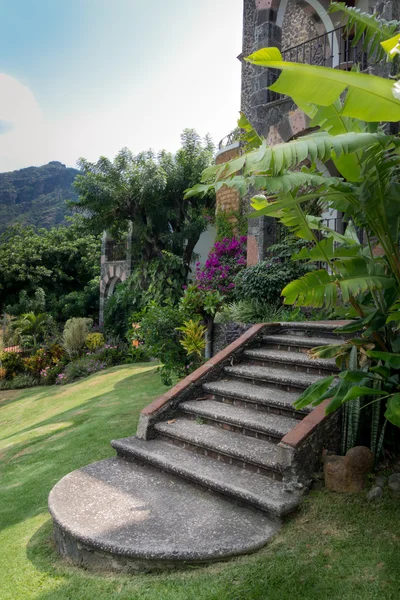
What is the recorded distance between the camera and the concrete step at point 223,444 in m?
3.77

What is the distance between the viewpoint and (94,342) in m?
16.1

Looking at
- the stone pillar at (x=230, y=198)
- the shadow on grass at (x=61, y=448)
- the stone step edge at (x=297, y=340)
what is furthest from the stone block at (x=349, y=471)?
the stone pillar at (x=230, y=198)

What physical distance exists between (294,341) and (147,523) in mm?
2957

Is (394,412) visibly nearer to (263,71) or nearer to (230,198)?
(263,71)

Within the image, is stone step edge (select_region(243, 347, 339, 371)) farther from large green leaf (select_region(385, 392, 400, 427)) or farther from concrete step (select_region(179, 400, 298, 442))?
large green leaf (select_region(385, 392, 400, 427))

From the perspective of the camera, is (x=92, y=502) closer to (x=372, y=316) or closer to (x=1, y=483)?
(x=1, y=483)

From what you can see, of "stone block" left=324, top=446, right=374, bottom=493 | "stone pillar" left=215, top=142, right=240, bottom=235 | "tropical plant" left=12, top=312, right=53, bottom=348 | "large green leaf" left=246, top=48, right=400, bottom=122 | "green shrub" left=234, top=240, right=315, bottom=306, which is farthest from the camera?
"tropical plant" left=12, top=312, right=53, bottom=348

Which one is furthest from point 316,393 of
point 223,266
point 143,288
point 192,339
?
point 143,288

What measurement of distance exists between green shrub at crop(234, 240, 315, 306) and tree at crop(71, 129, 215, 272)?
733 cm

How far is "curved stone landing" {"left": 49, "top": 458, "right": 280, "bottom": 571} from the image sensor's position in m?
2.95

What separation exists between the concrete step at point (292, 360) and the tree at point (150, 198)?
37.4 feet

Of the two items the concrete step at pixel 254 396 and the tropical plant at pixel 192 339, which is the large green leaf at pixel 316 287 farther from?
the tropical plant at pixel 192 339

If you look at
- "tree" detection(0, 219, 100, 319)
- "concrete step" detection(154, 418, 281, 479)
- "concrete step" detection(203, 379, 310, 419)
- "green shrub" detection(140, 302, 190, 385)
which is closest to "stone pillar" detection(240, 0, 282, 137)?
"green shrub" detection(140, 302, 190, 385)

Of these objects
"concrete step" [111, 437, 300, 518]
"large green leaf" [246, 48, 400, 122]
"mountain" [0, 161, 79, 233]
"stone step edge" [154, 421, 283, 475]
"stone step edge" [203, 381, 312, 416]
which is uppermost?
"mountain" [0, 161, 79, 233]
